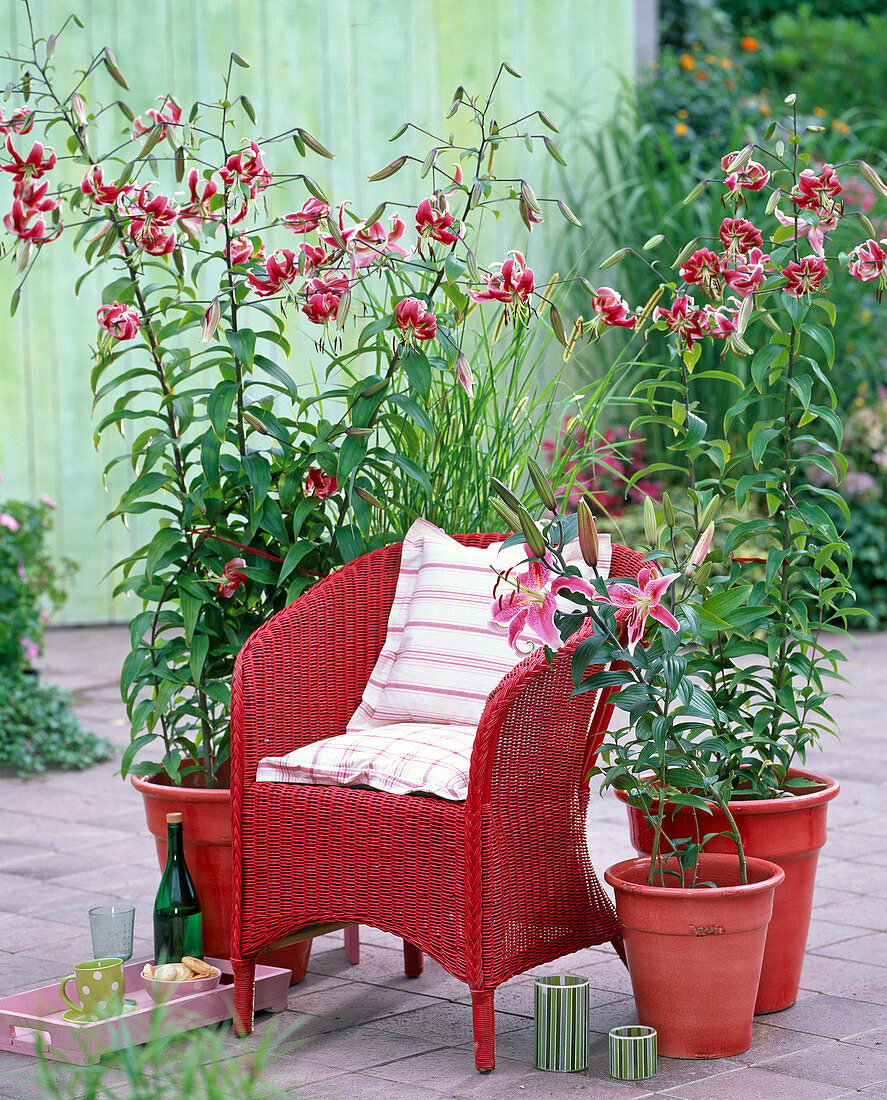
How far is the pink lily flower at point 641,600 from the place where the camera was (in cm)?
214

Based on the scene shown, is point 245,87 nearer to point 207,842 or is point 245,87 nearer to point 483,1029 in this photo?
point 207,842

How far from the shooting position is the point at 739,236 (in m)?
2.49

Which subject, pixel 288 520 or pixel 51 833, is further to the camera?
pixel 51 833

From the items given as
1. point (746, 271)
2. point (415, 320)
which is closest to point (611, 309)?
point (746, 271)

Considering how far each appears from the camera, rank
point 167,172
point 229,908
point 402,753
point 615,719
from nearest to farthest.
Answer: point 402,753 < point 229,908 < point 615,719 < point 167,172

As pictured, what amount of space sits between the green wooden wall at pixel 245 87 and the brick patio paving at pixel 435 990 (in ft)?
9.16

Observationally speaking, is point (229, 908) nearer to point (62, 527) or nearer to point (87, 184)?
point (87, 184)

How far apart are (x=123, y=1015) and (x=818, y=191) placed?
65.6 inches

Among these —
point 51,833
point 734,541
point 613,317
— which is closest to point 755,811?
point 734,541

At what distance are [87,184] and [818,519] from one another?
1344 mm

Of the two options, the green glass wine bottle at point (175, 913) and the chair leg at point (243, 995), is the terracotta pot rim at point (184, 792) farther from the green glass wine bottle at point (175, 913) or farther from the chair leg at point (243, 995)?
the chair leg at point (243, 995)

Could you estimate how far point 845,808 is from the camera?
389 cm

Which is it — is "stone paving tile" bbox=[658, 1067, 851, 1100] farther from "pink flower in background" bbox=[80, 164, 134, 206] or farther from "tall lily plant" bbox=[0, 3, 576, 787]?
"pink flower in background" bbox=[80, 164, 134, 206]

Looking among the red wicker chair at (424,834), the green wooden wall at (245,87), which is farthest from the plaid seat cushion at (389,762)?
the green wooden wall at (245,87)
